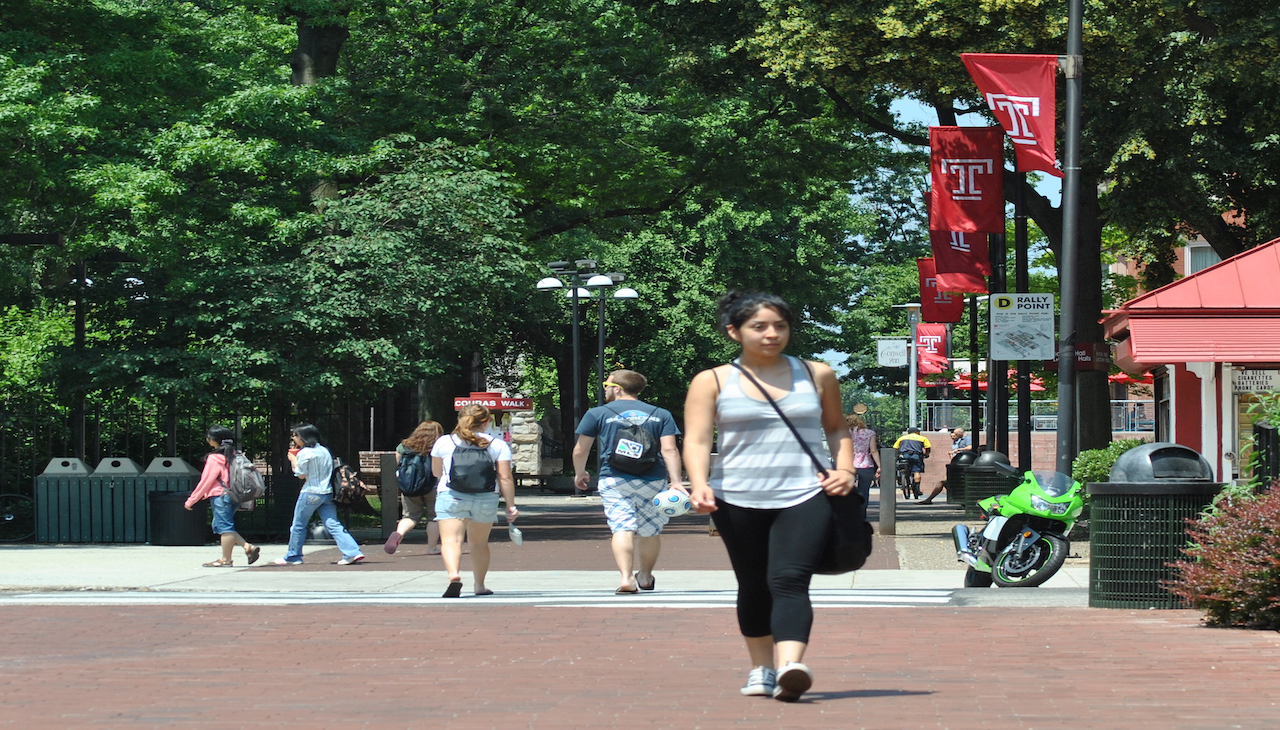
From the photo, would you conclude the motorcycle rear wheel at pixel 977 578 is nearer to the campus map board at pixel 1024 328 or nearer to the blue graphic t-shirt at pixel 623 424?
the blue graphic t-shirt at pixel 623 424

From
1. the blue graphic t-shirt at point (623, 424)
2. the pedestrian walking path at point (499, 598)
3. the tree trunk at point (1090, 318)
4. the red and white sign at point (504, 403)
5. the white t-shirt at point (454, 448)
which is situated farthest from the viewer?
the red and white sign at point (504, 403)

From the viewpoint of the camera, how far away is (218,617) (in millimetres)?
10336

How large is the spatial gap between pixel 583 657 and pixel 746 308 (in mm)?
2458

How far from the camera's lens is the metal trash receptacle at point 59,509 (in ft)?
61.8

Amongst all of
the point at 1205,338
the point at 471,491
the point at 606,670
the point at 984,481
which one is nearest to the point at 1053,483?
the point at 471,491

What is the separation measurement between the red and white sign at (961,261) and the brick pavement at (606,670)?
396 inches

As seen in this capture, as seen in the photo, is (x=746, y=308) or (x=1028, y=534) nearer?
(x=746, y=308)

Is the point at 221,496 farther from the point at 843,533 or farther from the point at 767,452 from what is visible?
the point at 843,533

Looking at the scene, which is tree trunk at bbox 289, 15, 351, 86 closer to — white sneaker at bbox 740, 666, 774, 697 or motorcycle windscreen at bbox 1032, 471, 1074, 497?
motorcycle windscreen at bbox 1032, 471, 1074, 497

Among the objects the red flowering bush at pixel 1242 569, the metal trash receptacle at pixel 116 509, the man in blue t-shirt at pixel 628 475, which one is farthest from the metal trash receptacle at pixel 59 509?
the red flowering bush at pixel 1242 569

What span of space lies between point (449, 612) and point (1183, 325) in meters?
8.55

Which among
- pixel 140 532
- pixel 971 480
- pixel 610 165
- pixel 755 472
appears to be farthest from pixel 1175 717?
pixel 610 165

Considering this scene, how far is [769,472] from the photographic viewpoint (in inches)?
253

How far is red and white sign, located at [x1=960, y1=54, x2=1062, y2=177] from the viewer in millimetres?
15383
